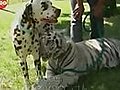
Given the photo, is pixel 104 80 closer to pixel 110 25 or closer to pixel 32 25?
pixel 32 25

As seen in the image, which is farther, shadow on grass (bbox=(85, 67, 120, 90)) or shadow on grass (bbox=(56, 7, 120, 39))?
shadow on grass (bbox=(56, 7, 120, 39))

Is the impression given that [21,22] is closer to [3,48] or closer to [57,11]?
[57,11]

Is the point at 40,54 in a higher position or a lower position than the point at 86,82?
higher

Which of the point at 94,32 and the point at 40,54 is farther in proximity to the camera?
the point at 94,32

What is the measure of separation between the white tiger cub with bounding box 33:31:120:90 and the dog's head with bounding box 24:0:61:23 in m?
0.23

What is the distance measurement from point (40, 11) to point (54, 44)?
0.48m

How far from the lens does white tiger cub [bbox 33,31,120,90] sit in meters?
4.44

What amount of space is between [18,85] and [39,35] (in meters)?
0.90

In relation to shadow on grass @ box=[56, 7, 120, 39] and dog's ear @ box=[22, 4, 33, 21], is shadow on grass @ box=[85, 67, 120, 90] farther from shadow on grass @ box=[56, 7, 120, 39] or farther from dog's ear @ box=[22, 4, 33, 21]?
shadow on grass @ box=[56, 7, 120, 39]

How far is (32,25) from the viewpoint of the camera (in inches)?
166

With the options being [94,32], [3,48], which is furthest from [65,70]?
[3,48]

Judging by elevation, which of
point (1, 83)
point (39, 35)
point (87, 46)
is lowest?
point (1, 83)

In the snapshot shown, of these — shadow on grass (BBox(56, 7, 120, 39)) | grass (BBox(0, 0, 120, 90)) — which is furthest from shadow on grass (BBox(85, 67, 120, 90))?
shadow on grass (BBox(56, 7, 120, 39))

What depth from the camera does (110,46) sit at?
17.7ft
